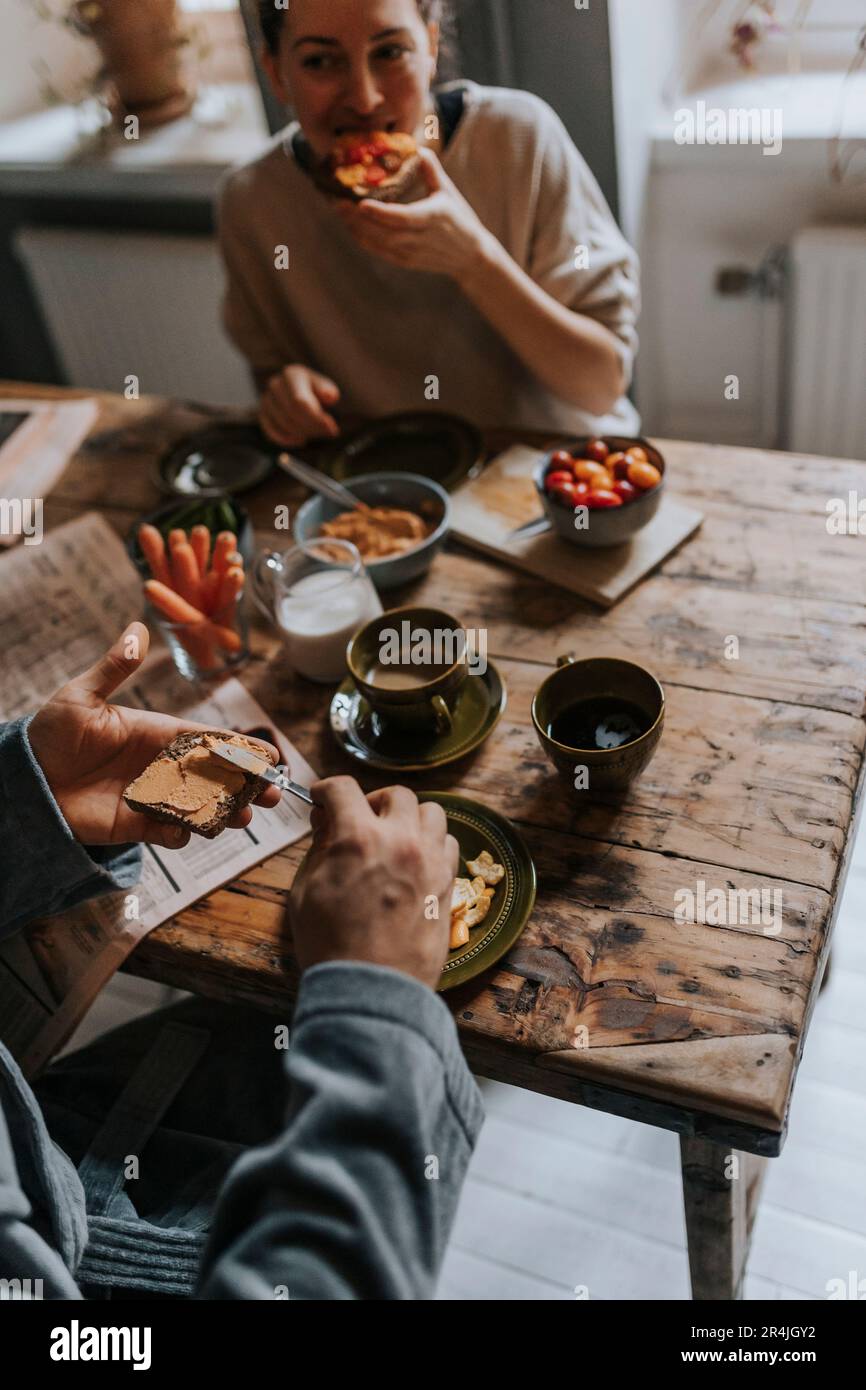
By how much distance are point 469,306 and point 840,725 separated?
986mm

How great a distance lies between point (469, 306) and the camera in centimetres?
173

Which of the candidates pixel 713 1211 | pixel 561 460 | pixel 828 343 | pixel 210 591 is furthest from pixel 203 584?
pixel 828 343

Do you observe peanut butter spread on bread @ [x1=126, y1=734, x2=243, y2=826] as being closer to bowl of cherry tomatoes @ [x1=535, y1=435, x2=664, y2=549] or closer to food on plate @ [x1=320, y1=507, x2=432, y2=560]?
food on plate @ [x1=320, y1=507, x2=432, y2=560]

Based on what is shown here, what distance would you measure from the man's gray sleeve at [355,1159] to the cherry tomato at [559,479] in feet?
2.41

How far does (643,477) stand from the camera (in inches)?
52.0

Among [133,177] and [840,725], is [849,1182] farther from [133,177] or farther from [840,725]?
[133,177]

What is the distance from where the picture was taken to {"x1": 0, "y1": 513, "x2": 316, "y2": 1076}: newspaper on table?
110 centimetres

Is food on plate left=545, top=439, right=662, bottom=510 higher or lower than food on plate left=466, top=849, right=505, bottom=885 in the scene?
higher

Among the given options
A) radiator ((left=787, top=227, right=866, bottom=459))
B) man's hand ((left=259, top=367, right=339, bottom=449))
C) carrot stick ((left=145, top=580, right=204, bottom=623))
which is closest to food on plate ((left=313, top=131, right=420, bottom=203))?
man's hand ((left=259, top=367, right=339, bottom=449))

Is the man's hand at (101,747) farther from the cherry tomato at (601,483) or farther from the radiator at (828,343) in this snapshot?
the radiator at (828,343)

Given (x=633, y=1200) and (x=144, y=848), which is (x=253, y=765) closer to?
(x=144, y=848)

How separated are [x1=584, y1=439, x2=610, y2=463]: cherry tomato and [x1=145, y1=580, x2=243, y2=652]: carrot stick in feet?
1.69

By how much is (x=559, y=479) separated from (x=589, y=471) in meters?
0.04

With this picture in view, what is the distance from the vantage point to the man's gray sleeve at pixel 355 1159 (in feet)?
2.40
